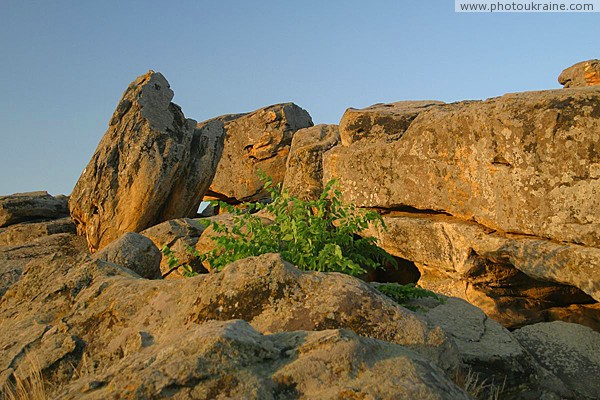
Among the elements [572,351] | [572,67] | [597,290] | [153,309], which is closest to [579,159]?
[597,290]

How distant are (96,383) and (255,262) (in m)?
2.26

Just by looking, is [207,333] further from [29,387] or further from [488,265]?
[488,265]

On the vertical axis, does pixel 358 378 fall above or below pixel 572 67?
below

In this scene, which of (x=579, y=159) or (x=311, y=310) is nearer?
(x=311, y=310)

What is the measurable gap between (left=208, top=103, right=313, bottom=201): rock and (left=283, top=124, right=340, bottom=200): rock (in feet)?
25.8

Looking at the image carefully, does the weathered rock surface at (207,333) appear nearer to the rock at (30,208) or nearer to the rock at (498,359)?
the rock at (498,359)

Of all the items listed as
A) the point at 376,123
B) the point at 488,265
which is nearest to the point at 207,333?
the point at 488,265

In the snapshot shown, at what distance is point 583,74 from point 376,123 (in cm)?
1215

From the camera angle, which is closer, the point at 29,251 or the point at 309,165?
the point at 309,165

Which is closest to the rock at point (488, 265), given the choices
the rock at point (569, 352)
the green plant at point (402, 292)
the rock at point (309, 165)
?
the rock at point (569, 352)

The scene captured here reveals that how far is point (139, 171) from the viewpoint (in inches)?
679

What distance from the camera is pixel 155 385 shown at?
3.33 m

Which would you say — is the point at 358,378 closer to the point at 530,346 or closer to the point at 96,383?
the point at 96,383

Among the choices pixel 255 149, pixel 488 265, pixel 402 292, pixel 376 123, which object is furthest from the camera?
pixel 255 149
